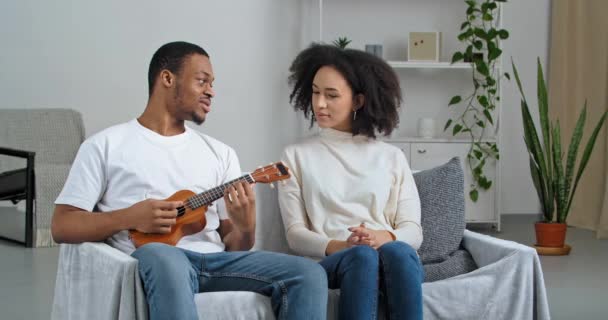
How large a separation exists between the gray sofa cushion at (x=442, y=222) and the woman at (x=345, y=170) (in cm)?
9

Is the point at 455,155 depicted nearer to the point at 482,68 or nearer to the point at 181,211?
the point at 482,68

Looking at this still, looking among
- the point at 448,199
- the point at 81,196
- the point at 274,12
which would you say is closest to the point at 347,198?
the point at 448,199

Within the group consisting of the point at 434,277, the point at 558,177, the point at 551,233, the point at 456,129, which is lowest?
the point at 551,233

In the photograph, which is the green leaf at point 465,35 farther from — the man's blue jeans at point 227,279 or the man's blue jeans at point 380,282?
the man's blue jeans at point 227,279

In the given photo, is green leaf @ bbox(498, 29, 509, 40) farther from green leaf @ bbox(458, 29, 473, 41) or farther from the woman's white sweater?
the woman's white sweater

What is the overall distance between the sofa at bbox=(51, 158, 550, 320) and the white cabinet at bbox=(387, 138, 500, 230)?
9.52 feet

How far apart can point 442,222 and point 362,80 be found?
0.47m

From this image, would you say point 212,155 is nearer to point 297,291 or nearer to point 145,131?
point 145,131

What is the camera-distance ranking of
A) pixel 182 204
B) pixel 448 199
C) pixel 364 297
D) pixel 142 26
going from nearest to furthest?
pixel 364 297
pixel 182 204
pixel 448 199
pixel 142 26

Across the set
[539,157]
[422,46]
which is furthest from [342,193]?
[422,46]

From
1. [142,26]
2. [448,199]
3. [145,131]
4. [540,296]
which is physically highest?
[142,26]

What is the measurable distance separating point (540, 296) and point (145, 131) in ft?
3.56

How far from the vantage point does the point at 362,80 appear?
2445 millimetres

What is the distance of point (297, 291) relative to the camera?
1.85m
